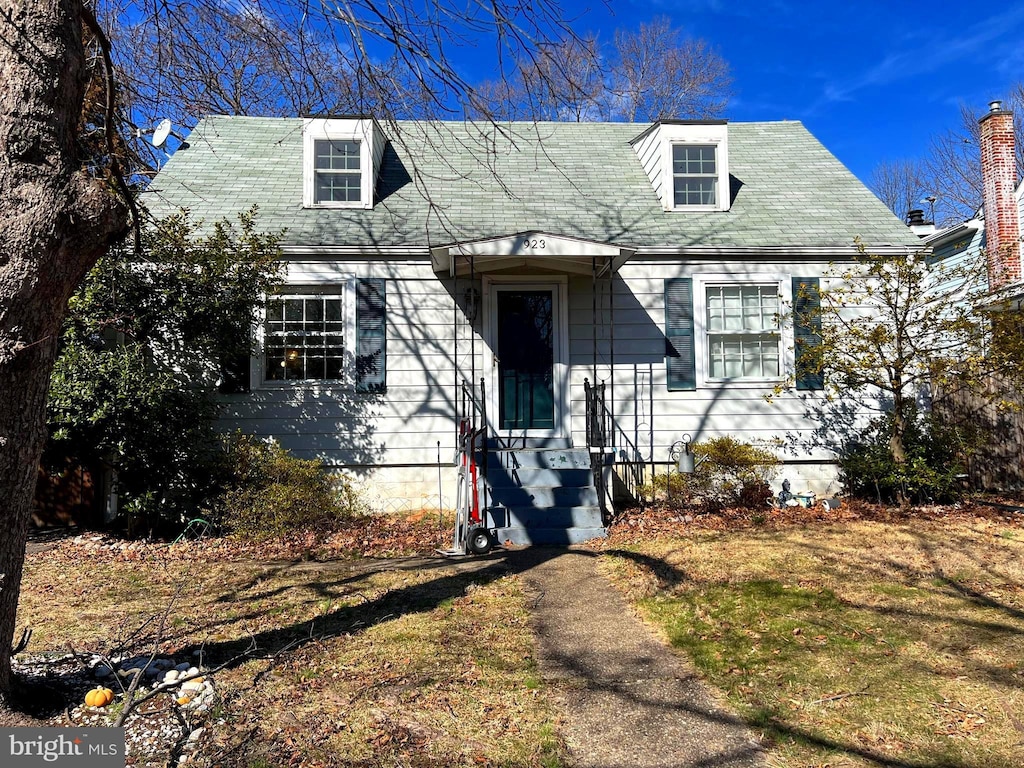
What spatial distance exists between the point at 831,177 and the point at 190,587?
10724 millimetres

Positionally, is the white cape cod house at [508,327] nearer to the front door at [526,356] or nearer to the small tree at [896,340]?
the front door at [526,356]

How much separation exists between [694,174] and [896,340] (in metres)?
3.75

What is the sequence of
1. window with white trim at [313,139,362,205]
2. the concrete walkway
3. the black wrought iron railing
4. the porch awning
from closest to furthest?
the concrete walkway → the porch awning → the black wrought iron railing → window with white trim at [313,139,362,205]

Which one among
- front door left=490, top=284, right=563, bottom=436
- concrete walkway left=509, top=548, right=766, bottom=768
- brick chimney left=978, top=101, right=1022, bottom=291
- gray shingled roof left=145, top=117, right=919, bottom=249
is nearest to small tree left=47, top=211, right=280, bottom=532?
gray shingled roof left=145, top=117, right=919, bottom=249

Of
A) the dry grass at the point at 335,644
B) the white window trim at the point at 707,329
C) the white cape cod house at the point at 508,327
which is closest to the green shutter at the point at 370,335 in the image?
the white cape cod house at the point at 508,327

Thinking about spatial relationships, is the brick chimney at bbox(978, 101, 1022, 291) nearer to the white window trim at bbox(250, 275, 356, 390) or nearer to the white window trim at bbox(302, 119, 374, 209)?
the white window trim at bbox(302, 119, 374, 209)

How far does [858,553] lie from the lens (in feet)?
21.6

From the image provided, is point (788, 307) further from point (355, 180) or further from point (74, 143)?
point (74, 143)

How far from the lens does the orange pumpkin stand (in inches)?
132

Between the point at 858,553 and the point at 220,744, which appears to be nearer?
the point at 220,744

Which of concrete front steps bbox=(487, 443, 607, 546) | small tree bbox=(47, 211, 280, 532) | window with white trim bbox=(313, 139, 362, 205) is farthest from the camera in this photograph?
window with white trim bbox=(313, 139, 362, 205)

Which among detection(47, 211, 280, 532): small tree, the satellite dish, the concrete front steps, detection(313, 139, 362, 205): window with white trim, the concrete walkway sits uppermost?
detection(313, 139, 362, 205): window with white trim

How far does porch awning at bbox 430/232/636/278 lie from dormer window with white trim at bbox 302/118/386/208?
6.72ft

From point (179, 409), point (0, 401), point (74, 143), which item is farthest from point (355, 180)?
point (0, 401)
